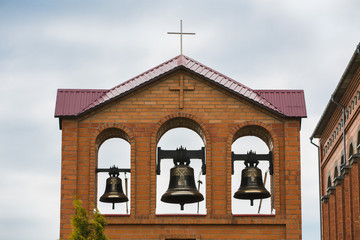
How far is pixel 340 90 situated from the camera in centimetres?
4425

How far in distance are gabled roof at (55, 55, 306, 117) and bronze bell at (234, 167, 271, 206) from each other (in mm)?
1699

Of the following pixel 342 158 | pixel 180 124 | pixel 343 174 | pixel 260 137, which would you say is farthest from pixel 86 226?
pixel 342 158

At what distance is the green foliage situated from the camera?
28.7m

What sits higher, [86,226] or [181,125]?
[181,125]

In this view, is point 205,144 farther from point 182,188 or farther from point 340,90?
point 340,90

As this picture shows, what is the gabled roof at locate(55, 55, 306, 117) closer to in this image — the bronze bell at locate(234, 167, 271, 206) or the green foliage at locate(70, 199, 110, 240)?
the bronze bell at locate(234, 167, 271, 206)

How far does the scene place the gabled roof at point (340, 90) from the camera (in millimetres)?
39781

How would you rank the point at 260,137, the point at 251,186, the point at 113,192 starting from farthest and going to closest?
Result: 1. the point at 260,137
2. the point at 113,192
3. the point at 251,186

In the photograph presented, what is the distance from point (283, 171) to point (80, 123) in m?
5.39

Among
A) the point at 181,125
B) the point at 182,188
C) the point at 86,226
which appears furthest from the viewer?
the point at 181,125

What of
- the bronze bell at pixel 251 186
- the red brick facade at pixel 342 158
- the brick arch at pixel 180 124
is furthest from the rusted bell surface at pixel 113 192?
the red brick facade at pixel 342 158

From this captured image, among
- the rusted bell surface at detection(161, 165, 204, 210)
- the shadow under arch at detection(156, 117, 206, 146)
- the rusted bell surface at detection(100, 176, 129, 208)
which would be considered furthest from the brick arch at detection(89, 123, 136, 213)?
the rusted bell surface at detection(161, 165, 204, 210)

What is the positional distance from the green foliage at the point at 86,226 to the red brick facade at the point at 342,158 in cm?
1318

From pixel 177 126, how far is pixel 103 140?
1.98 m
